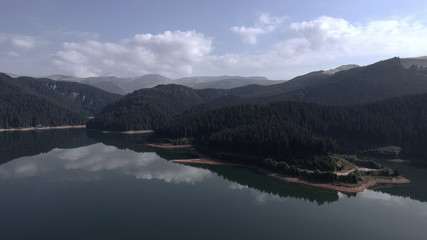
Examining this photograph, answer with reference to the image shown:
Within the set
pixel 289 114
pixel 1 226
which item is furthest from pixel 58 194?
pixel 289 114

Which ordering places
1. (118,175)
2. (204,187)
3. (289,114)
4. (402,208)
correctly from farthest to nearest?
(289,114), (118,175), (204,187), (402,208)

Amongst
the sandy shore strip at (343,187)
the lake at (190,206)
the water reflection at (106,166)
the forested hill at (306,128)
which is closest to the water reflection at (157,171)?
the water reflection at (106,166)

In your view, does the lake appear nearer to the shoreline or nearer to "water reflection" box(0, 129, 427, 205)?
"water reflection" box(0, 129, 427, 205)

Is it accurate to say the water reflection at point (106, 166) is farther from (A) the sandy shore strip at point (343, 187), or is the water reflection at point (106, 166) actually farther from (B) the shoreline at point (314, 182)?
(A) the sandy shore strip at point (343, 187)

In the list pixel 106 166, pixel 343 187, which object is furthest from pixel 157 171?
pixel 343 187

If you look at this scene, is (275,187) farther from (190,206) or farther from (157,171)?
(157,171)

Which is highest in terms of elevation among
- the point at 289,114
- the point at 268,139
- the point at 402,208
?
the point at 289,114

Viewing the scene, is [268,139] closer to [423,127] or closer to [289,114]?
[289,114]
